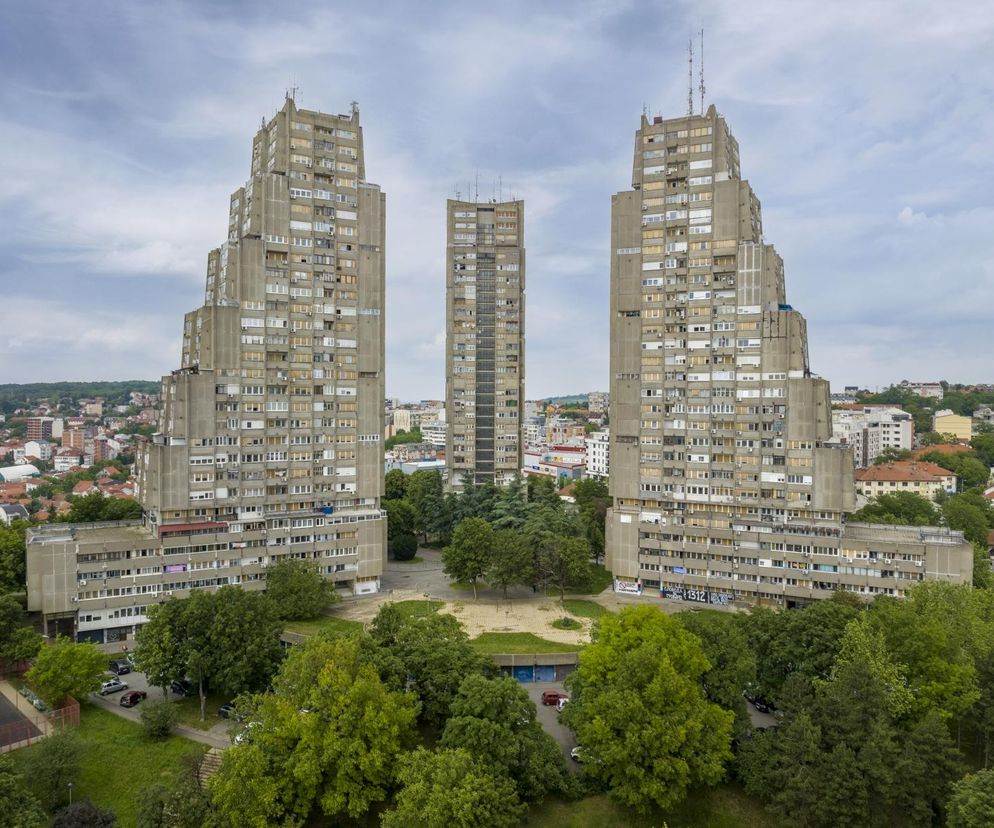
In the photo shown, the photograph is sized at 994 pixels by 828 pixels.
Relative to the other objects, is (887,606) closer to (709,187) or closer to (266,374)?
(709,187)

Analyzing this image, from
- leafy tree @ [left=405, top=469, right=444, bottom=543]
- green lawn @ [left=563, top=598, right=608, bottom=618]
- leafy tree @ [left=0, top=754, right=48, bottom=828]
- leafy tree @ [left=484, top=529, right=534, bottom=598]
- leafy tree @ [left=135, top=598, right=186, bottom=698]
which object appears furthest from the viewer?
leafy tree @ [left=405, top=469, right=444, bottom=543]

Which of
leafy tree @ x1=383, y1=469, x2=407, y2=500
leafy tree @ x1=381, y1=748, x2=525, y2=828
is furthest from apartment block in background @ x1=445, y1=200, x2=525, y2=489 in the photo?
leafy tree @ x1=381, y1=748, x2=525, y2=828

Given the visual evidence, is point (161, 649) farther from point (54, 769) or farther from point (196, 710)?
point (54, 769)

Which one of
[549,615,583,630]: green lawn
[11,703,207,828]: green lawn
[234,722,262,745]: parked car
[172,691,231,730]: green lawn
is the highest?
→ [549,615,583,630]: green lawn

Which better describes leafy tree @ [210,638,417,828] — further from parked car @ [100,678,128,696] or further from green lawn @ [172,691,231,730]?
parked car @ [100,678,128,696]

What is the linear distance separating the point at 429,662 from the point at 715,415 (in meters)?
39.6

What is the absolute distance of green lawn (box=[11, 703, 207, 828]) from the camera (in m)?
42.3

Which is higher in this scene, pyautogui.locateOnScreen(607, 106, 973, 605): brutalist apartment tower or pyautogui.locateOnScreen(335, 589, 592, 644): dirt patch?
pyautogui.locateOnScreen(607, 106, 973, 605): brutalist apartment tower

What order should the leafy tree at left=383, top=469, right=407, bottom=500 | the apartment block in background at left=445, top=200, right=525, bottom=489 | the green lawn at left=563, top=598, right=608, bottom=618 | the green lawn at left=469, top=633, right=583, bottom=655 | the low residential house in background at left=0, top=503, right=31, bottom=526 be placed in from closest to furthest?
the green lawn at left=469, top=633, right=583, bottom=655 → the green lawn at left=563, top=598, right=608, bottom=618 → the apartment block in background at left=445, top=200, right=525, bottom=489 → the leafy tree at left=383, top=469, right=407, bottom=500 → the low residential house in background at left=0, top=503, right=31, bottom=526

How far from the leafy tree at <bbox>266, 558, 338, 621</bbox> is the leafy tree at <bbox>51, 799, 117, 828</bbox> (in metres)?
23.0

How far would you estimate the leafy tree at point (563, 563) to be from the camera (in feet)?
232

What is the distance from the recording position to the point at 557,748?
139ft

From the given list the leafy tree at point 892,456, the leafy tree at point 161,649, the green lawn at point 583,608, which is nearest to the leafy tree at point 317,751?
the leafy tree at point 161,649

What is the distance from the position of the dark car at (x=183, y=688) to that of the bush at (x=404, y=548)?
40.1 meters
